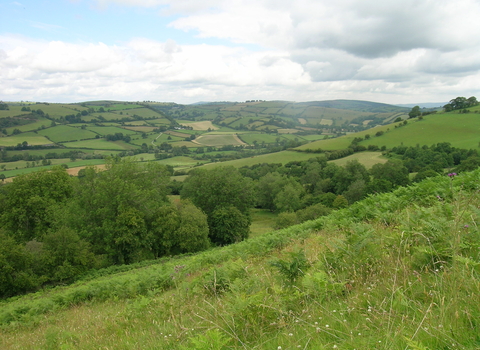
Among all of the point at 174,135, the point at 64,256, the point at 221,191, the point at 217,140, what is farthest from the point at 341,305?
the point at 174,135

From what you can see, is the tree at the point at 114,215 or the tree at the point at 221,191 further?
the tree at the point at 221,191

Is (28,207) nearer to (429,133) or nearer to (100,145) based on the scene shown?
(100,145)

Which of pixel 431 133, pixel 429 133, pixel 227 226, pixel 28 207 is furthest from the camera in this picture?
pixel 429 133

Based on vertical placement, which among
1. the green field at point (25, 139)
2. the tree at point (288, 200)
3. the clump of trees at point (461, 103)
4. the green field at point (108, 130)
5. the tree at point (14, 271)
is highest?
the clump of trees at point (461, 103)

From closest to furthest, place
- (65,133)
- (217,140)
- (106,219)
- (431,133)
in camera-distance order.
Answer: (106,219) < (431,133) < (65,133) < (217,140)

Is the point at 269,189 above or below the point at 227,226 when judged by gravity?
below

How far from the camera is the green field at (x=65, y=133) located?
123938 mm

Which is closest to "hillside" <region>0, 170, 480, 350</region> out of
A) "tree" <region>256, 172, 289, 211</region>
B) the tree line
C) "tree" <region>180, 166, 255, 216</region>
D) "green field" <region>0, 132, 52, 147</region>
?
the tree line

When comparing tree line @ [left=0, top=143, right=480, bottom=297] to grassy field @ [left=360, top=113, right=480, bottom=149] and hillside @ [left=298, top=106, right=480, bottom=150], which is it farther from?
hillside @ [left=298, top=106, right=480, bottom=150]

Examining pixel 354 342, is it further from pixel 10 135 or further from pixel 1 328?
pixel 10 135

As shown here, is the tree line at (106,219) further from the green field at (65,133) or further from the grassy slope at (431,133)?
the green field at (65,133)

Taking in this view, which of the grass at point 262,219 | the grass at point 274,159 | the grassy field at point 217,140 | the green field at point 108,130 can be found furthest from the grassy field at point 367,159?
the green field at point 108,130

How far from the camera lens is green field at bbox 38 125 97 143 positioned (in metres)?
124

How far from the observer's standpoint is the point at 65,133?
129m
